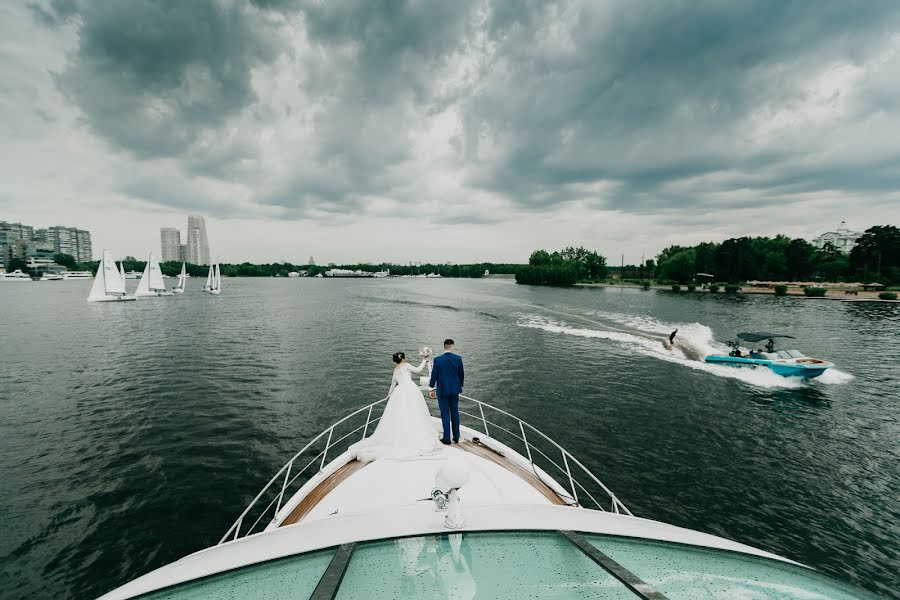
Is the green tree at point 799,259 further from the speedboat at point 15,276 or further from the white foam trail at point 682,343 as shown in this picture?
the speedboat at point 15,276

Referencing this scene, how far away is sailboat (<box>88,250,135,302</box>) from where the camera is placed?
67625 millimetres

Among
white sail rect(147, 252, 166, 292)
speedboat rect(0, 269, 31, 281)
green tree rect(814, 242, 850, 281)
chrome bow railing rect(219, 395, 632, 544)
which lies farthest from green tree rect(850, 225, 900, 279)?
speedboat rect(0, 269, 31, 281)

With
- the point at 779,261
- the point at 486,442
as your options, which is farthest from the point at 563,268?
the point at 486,442

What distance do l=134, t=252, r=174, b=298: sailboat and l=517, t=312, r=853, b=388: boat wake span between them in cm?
8398

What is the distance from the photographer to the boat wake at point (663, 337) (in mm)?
25875

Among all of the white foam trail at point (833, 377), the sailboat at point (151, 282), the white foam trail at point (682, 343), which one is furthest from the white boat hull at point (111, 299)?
the white foam trail at point (833, 377)

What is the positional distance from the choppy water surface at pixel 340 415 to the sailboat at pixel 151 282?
48.1 m

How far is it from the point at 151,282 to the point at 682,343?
103998 mm

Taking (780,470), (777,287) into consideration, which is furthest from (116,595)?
(777,287)

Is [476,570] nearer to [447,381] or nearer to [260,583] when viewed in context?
[260,583]

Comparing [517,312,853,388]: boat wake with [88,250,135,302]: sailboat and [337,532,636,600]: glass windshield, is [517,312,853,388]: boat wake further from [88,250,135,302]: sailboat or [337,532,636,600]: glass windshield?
[88,250,135,302]: sailboat

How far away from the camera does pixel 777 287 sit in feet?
327

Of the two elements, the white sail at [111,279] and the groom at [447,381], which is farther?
the white sail at [111,279]

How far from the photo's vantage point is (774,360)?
26312mm
